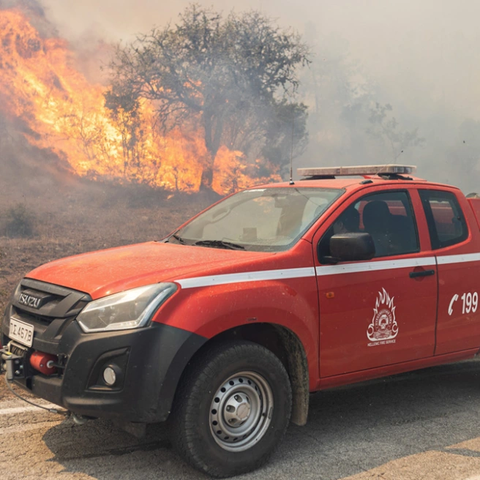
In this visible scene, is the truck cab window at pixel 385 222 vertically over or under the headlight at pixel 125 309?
over

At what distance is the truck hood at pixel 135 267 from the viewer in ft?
12.6

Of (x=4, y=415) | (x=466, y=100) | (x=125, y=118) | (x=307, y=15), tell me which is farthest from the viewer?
(x=466, y=100)

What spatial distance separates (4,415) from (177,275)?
210 cm

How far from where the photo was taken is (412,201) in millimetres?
5129

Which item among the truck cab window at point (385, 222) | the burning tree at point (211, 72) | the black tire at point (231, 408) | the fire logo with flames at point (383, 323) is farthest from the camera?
the burning tree at point (211, 72)

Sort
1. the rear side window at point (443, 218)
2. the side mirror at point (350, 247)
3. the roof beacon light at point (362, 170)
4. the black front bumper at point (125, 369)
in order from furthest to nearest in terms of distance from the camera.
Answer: the roof beacon light at point (362, 170) → the rear side window at point (443, 218) → the side mirror at point (350, 247) → the black front bumper at point (125, 369)

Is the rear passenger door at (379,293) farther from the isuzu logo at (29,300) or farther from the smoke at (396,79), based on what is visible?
the smoke at (396,79)

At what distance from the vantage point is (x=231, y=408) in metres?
3.90

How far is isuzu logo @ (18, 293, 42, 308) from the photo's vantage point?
404 centimetres

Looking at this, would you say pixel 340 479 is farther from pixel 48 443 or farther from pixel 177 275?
pixel 48 443

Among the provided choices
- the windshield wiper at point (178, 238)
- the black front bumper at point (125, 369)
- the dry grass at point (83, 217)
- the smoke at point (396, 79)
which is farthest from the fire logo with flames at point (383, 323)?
the smoke at point (396, 79)

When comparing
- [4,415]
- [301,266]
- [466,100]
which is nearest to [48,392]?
[4,415]

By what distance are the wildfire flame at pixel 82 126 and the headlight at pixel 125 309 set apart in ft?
68.8

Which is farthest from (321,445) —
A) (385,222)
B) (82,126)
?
(82,126)
